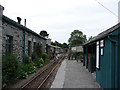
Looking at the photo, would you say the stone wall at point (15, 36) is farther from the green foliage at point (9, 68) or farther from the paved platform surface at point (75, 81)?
the paved platform surface at point (75, 81)

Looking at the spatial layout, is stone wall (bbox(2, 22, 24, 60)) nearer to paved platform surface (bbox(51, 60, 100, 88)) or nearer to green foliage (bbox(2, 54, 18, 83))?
green foliage (bbox(2, 54, 18, 83))

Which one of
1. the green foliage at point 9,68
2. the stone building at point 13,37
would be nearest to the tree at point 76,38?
the stone building at point 13,37

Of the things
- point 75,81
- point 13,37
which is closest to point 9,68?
point 13,37

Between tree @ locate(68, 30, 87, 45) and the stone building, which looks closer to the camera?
the stone building

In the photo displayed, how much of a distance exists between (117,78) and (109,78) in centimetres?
34

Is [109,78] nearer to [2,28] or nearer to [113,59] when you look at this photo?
[113,59]

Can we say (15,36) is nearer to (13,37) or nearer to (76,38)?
(13,37)

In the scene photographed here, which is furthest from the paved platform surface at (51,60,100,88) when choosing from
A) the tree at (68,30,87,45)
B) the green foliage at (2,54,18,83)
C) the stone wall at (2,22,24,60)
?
the tree at (68,30,87,45)

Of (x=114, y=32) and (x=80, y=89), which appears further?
(x=80, y=89)

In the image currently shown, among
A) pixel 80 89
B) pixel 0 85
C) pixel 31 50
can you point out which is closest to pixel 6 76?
pixel 0 85

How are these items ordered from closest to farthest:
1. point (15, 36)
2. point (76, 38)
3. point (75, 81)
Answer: point (75, 81), point (15, 36), point (76, 38)

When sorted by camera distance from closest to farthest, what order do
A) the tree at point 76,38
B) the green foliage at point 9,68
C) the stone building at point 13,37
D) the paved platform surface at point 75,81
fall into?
the green foliage at point 9,68 < the paved platform surface at point 75,81 < the stone building at point 13,37 < the tree at point 76,38

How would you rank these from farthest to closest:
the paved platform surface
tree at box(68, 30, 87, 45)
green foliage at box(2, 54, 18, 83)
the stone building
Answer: tree at box(68, 30, 87, 45) → the stone building → the paved platform surface → green foliage at box(2, 54, 18, 83)

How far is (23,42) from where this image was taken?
1135cm
